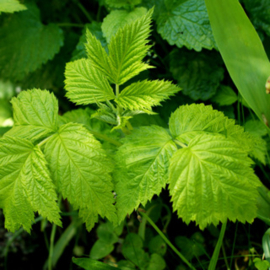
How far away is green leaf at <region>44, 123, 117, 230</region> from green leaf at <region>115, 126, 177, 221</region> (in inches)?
1.2

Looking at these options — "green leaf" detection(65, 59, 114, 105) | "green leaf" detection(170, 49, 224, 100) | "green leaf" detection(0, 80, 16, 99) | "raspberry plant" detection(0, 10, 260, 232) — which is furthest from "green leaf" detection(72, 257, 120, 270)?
"green leaf" detection(0, 80, 16, 99)

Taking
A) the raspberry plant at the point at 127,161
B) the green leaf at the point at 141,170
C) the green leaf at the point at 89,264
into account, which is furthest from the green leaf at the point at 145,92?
the green leaf at the point at 89,264

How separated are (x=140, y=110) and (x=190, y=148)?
0.19 meters

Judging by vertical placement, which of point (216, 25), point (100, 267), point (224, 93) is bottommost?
point (100, 267)

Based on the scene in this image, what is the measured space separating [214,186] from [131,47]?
16.5 inches

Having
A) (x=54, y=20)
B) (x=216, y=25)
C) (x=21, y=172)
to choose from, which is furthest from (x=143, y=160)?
(x=54, y=20)

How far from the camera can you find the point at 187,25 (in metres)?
1.11

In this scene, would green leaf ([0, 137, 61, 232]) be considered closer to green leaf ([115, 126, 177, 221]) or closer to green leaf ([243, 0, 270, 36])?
green leaf ([115, 126, 177, 221])

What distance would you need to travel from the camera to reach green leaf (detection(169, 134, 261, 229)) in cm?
64

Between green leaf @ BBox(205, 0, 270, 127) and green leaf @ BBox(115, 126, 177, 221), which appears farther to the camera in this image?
green leaf @ BBox(205, 0, 270, 127)

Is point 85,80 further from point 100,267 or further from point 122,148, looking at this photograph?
point 100,267

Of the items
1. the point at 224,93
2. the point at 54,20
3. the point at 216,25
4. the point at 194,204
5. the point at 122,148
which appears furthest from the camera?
the point at 54,20

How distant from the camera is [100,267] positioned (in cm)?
87

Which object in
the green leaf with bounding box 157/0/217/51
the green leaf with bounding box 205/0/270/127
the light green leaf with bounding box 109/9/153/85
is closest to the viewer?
the light green leaf with bounding box 109/9/153/85
